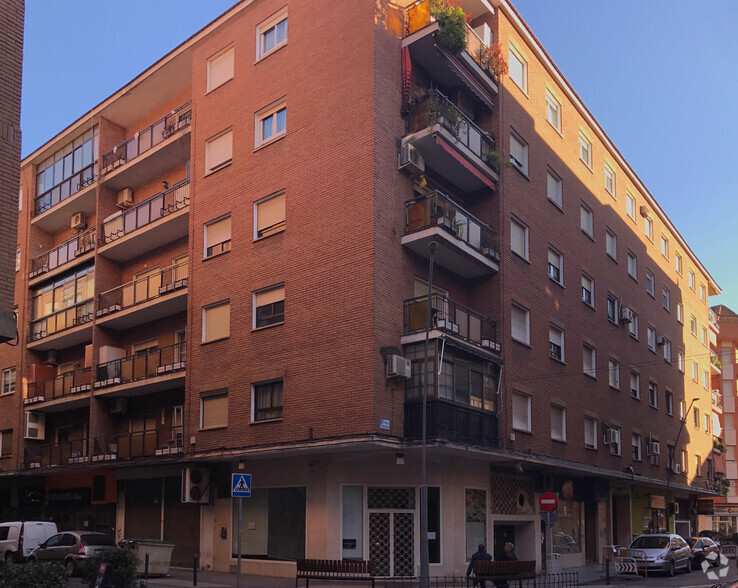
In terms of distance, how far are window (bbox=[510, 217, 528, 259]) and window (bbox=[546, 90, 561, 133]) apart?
5.63 metres

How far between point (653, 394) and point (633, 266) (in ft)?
21.4

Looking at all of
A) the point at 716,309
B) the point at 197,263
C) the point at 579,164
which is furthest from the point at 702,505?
the point at 197,263

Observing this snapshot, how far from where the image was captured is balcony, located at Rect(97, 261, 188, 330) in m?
28.1

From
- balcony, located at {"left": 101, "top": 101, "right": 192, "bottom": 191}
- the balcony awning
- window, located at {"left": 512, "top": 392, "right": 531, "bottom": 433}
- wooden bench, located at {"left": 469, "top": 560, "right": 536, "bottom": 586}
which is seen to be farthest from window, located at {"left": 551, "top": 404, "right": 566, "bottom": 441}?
balcony, located at {"left": 101, "top": 101, "right": 192, "bottom": 191}

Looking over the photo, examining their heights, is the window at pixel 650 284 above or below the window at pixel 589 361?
above

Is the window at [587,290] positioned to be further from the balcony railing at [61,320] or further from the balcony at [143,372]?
the balcony railing at [61,320]

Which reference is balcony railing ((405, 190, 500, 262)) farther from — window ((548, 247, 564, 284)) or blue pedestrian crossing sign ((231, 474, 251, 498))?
blue pedestrian crossing sign ((231, 474, 251, 498))

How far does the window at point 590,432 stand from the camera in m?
31.7

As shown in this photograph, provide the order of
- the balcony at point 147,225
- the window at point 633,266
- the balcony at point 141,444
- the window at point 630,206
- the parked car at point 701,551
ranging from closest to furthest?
the balcony at point 141,444
the balcony at point 147,225
the parked car at point 701,551
the window at point 633,266
the window at point 630,206

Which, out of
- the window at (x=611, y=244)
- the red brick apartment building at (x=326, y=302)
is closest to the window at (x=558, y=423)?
the red brick apartment building at (x=326, y=302)

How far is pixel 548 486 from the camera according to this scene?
2948 centimetres

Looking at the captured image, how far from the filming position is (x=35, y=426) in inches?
1324

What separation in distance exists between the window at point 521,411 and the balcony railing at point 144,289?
11132mm

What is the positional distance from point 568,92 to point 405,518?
60.7ft
